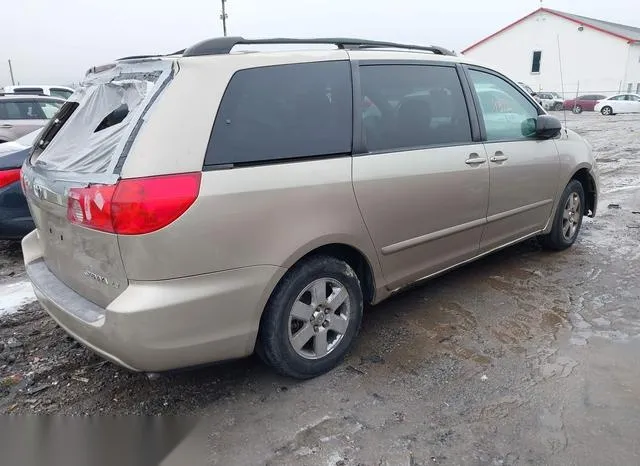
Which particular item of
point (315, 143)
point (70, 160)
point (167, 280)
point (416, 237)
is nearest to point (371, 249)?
point (416, 237)

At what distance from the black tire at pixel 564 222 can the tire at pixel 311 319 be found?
2.61 m

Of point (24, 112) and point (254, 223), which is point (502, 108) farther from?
point (24, 112)

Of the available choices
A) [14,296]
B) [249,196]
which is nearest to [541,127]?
[249,196]

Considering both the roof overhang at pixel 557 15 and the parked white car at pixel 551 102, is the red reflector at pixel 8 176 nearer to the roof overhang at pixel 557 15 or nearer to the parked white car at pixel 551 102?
the parked white car at pixel 551 102

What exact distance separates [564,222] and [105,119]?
4045 millimetres

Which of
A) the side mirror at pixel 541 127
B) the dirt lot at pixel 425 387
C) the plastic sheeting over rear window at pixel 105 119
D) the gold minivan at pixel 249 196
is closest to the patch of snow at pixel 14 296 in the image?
the dirt lot at pixel 425 387

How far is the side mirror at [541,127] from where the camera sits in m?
4.21

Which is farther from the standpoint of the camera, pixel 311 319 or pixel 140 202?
pixel 311 319

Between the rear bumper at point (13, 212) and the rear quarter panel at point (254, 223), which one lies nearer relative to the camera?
the rear quarter panel at point (254, 223)

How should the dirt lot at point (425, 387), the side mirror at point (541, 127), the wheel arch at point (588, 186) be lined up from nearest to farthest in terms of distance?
the dirt lot at point (425, 387) < the side mirror at point (541, 127) < the wheel arch at point (588, 186)

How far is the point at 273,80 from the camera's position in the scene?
8.82 ft

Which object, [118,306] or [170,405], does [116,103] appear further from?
[170,405]

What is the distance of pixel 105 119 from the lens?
270 centimetres

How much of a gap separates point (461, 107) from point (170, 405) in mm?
2667
